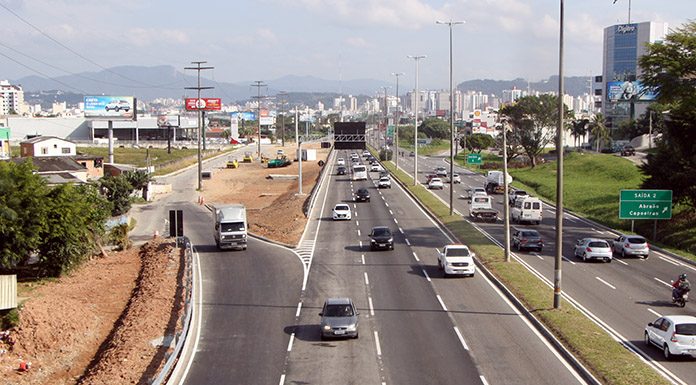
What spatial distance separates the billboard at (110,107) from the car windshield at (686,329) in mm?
108105

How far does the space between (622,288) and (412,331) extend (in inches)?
551

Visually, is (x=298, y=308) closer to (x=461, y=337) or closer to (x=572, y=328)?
(x=461, y=337)

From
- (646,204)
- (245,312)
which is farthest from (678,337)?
(646,204)

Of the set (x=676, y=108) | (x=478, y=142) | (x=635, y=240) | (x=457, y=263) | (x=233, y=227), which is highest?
(x=676, y=108)

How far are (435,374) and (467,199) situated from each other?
6032cm

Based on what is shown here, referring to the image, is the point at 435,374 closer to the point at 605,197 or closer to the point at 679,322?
the point at 679,322

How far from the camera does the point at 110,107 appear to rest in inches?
4835

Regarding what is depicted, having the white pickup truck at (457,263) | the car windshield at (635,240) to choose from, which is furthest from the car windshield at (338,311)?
the car windshield at (635,240)

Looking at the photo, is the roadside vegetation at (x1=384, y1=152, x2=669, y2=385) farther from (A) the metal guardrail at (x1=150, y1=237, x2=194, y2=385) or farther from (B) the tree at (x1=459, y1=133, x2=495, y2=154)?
(B) the tree at (x1=459, y1=133, x2=495, y2=154)

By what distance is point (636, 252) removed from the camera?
47.5 metres

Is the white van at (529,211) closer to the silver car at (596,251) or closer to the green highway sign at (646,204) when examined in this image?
the green highway sign at (646,204)

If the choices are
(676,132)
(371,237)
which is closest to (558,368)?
(371,237)

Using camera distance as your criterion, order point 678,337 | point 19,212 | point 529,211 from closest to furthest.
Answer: point 678,337 → point 19,212 → point 529,211

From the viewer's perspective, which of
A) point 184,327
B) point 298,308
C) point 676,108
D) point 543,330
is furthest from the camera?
point 676,108
